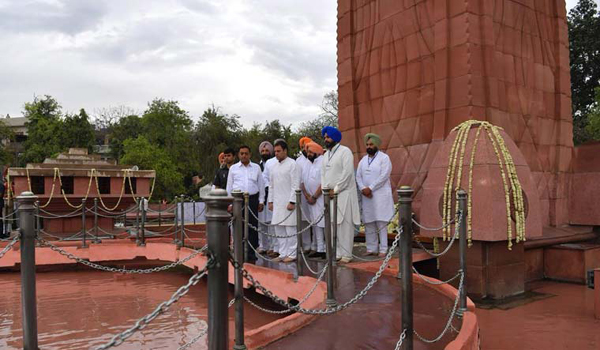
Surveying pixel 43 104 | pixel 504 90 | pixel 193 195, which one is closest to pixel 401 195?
pixel 504 90

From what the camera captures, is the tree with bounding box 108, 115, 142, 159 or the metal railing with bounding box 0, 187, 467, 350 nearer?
the metal railing with bounding box 0, 187, 467, 350

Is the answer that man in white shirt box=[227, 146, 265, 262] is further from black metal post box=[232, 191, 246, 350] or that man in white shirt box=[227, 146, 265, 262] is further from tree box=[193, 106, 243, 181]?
tree box=[193, 106, 243, 181]

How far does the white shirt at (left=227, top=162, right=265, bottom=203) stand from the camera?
682 centimetres

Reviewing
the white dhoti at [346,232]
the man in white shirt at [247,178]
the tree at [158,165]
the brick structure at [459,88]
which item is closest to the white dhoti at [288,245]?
the man in white shirt at [247,178]

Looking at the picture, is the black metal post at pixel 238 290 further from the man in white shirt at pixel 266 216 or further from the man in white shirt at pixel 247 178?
the man in white shirt at pixel 266 216

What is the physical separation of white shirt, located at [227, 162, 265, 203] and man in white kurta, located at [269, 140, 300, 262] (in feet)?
1.43

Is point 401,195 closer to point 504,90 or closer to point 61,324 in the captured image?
point 61,324

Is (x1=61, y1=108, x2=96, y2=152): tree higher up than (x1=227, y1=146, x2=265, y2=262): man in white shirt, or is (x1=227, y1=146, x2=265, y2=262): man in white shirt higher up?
(x1=61, y1=108, x2=96, y2=152): tree

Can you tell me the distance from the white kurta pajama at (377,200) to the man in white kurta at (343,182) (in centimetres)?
41

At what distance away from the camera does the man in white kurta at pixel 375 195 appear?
6.38m

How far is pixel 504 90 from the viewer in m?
7.54

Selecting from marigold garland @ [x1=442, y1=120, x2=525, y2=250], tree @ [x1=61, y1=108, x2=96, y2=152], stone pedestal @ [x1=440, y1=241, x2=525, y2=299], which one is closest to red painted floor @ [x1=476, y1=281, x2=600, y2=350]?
stone pedestal @ [x1=440, y1=241, x2=525, y2=299]

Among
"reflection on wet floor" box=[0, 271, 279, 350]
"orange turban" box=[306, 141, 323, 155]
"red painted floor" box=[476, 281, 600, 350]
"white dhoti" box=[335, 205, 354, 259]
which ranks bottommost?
"reflection on wet floor" box=[0, 271, 279, 350]

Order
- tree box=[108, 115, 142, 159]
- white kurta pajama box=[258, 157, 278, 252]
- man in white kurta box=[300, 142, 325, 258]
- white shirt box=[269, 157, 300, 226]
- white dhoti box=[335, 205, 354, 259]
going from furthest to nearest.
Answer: tree box=[108, 115, 142, 159] → white kurta pajama box=[258, 157, 278, 252] → man in white kurta box=[300, 142, 325, 258] → white shirt box=[269, 157, 300, 226] → white dhoti box=[335, 205, 354, 259]
